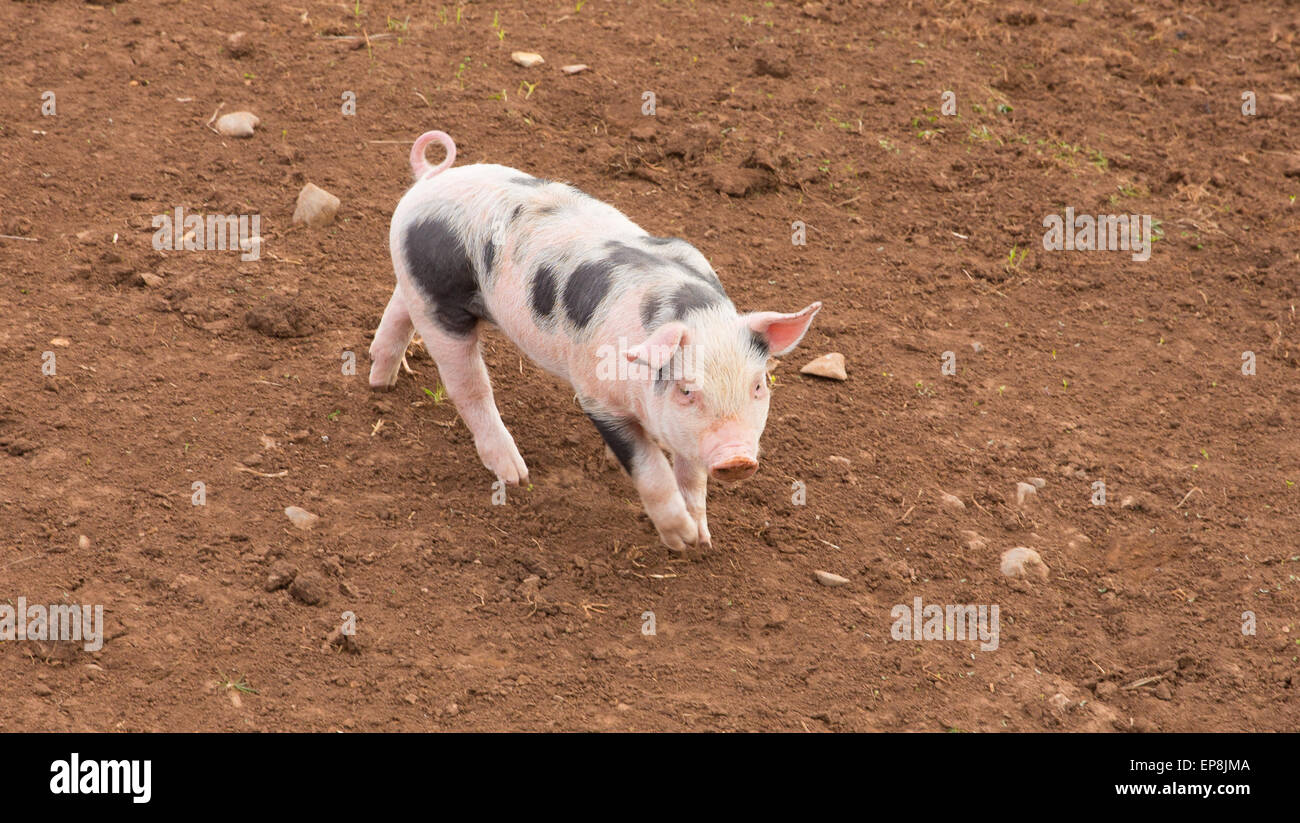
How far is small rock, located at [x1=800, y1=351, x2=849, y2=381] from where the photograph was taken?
20.9 ft

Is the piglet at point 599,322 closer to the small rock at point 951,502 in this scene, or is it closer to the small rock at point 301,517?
the small rock at point 301,517

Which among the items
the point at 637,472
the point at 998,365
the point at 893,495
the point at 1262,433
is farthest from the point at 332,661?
the point at 1262,433

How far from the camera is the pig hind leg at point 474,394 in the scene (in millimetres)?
5457

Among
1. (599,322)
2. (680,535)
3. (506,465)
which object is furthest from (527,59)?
(680,535)

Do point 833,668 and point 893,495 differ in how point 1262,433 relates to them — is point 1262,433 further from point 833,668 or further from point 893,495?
point 833,668

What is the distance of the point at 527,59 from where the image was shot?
842 centimetres

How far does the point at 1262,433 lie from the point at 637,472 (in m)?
3.27

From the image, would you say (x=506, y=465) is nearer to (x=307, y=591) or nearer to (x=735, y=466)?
(x=307, y=591)

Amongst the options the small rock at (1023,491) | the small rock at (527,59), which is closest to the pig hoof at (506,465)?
the small rock at (1023,491)

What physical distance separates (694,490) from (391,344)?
66.5 inches

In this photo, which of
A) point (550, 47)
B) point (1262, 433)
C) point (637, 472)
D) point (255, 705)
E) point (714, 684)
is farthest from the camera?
point (550, 47)

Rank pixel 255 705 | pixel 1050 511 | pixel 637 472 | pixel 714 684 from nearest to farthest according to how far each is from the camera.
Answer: pixel 255 705
pixel 714 684
pixel 637 472
pixel 1050 511

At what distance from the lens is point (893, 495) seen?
5.71 m

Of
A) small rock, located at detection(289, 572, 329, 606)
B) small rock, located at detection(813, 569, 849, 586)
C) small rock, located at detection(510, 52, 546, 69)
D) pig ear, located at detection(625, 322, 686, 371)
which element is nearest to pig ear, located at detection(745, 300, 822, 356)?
pig ear, located at detection(625, 322, 686, 371)
